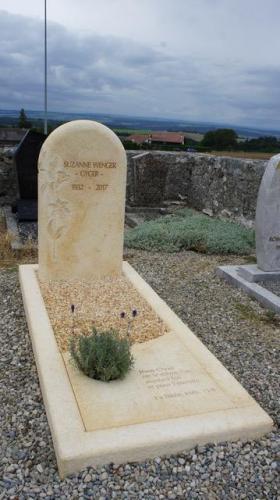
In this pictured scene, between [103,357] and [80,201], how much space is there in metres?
2.13

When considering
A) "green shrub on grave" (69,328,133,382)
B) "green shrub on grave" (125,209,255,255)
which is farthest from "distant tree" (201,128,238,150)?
"green shrub on grave" (69,328,133,382)

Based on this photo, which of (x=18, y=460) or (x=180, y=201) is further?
(x=180, y=201)

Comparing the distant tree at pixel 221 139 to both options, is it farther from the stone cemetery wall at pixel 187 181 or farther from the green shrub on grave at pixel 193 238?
the green shrub on grave at pixel 193 238

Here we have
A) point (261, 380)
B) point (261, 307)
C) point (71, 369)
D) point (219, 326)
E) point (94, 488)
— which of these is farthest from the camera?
point (261, 307)

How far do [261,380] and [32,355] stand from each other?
1793 mm

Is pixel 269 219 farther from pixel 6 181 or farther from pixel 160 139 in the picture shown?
pixel 160 139

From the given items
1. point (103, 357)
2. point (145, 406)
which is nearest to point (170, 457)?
point (145, 406)

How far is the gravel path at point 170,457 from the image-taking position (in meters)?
2.38

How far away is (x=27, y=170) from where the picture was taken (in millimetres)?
7859

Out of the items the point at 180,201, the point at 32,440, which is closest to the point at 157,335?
the point at 32,440

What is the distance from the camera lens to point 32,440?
2.71 meters

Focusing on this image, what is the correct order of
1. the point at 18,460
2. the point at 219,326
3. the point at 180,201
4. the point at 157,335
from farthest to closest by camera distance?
1. the point at 180,201
2. the point at 219,326
3. the point at 157,335
4. the point at 18,460

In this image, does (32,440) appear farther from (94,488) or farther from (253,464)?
(253,464)

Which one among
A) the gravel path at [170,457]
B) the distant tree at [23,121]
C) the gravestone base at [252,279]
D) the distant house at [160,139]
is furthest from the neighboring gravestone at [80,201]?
the distant tree at [23,121]
